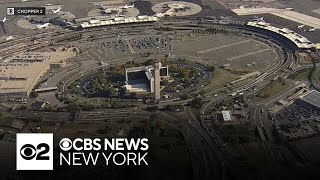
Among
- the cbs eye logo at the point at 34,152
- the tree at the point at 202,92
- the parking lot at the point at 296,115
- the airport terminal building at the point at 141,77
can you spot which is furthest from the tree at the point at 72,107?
the parking lot at the point at 296,115

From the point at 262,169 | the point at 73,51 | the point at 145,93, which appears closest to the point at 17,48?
the point at 73,51

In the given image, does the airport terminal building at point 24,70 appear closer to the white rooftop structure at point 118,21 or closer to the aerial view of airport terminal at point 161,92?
the aerial view of airport terminal at point 161,92

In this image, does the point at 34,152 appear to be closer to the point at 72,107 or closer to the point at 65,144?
the point at 65,144

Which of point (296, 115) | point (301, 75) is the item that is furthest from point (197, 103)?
point (301, 75)

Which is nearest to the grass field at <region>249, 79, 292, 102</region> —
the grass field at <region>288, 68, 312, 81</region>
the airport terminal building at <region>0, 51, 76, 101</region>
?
the grass field at <region>288, 68, 312, 81</region>

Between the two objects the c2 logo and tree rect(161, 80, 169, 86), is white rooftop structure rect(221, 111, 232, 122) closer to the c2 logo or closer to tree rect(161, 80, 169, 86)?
tree rect(161, 80, 169, 86)

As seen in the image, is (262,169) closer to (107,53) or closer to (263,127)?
(263,127)

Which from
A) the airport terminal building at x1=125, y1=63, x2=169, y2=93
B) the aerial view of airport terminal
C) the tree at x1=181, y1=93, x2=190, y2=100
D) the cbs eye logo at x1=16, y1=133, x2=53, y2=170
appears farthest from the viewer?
the airport terminal building at x1=125, y1=63, x2=169, y2=93
